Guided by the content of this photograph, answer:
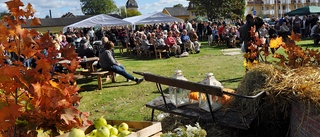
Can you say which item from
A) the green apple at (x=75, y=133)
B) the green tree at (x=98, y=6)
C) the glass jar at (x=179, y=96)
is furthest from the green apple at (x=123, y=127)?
the green tree at (x=98, y=6)

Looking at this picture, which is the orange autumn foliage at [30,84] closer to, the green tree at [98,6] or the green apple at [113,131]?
the green apple at [113,131]

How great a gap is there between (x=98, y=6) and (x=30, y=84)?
128855mm

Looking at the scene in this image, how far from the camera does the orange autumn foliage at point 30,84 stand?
221 cm

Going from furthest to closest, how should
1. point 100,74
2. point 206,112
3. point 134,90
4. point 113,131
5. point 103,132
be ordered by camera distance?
point 100,74 → point 134,90 → point 206,112 → point 113,131 → point 103,132

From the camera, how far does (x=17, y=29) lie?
86.6 inches

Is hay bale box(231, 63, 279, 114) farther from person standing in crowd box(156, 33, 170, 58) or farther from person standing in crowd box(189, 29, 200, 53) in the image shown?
person standing in crowd box(189, 29, 200, 53)

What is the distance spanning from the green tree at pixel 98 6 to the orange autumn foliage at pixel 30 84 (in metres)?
127

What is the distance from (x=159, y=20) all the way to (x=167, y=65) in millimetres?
7671

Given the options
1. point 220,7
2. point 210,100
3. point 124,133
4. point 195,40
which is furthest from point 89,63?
point 220,7

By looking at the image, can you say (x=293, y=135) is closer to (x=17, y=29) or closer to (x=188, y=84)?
(x=188, y=84)

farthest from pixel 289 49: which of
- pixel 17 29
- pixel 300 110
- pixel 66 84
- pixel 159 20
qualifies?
pixel 159 20

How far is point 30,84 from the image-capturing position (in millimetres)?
2289

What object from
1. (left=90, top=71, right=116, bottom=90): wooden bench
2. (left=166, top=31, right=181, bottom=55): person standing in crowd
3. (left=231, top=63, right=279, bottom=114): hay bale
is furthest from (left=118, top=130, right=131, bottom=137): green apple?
(left=166, top=31, right=181, bottom=55): person standing in crowd

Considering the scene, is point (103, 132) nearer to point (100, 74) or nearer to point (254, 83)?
point (254, 83)
